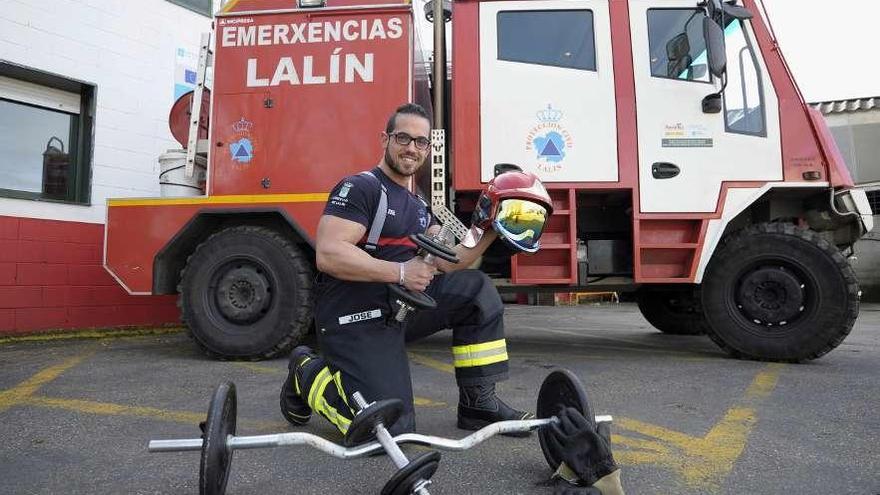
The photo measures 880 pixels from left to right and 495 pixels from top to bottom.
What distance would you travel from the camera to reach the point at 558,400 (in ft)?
7.00

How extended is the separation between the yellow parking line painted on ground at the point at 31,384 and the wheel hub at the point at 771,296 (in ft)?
16.1

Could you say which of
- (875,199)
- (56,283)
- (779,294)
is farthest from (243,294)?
(875,199)

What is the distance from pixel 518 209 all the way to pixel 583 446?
0.88 m

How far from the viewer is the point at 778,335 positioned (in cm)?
421

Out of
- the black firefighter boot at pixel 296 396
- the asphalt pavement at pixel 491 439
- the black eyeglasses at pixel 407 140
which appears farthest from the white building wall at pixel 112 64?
the black eyeglasses at pixel 407 140

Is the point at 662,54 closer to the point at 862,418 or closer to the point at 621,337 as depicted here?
the point at 862,418

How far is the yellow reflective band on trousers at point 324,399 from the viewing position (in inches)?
90.0

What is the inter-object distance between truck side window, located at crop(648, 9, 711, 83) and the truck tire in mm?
3254

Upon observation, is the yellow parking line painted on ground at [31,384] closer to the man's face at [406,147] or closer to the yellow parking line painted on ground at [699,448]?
the man's face at [406,147]

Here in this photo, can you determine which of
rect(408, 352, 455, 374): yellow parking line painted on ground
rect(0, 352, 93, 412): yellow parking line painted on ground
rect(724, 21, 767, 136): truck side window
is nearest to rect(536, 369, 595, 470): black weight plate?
rect(408, 352, 455, 374): yellow parking line painted on ground

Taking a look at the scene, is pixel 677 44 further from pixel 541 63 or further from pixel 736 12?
pixel 541 63

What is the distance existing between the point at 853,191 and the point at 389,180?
3876mm

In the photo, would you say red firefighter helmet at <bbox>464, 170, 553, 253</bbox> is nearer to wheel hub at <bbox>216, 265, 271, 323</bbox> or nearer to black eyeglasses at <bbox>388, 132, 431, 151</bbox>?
black eyeglasses at <bbox>388, 132, 431, 151</bbox>

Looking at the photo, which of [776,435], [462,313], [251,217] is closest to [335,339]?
[462,313]
